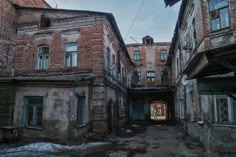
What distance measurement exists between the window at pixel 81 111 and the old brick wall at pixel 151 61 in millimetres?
16638

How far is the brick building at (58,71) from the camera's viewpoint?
9281 millimetres

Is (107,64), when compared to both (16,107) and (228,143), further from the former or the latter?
(228,143)

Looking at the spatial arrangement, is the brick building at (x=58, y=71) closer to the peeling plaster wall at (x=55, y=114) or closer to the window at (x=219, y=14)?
the peeling plaster wall at (x=55, y=114)

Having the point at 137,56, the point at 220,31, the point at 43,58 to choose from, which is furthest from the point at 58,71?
the point at 137,56

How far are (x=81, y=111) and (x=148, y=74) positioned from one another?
57.0 ft

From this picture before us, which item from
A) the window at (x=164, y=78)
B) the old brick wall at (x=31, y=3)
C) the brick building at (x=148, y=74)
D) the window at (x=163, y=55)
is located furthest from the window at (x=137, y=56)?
the old brick wall at (x=31, y=3)

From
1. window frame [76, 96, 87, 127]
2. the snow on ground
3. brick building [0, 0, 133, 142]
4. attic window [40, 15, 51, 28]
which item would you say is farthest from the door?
the snow on ground

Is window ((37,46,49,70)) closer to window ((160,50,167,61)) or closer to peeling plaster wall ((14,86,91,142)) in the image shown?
peeling plaster wall ((14,86,91,142))

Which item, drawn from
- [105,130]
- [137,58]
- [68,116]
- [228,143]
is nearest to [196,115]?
[228,143]

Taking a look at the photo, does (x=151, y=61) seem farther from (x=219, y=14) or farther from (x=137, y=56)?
(x=219, y=14)

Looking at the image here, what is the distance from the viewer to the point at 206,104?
8.33 m

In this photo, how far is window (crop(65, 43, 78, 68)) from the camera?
39.2 feet

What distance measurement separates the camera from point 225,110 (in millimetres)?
7758

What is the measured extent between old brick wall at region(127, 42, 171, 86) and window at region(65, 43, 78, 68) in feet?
52.3
